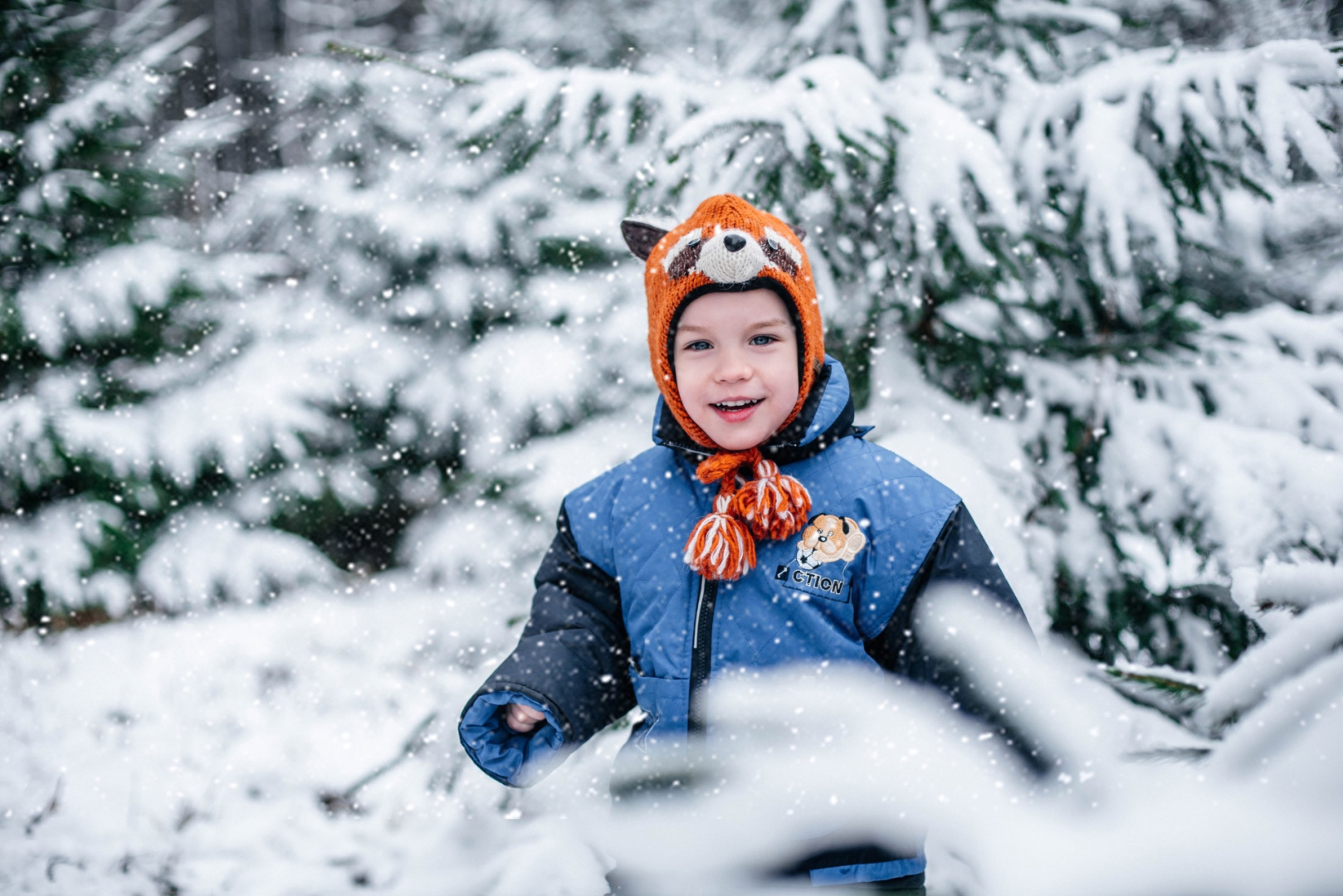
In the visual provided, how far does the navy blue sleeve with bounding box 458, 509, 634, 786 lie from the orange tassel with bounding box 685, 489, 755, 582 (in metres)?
0.29

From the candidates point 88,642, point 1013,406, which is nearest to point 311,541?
point 88,642

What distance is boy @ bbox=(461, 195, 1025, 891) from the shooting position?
126 cm

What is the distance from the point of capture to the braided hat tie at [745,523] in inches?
48.6

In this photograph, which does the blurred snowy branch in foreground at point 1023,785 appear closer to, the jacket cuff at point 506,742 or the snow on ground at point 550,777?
the snow on ground at point 550,777

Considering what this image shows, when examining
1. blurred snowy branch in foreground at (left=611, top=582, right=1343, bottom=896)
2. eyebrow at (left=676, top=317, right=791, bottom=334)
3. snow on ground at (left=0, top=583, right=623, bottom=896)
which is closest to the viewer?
blurred snowy branch in foreground at (left=611, top=582, right=1343, bottom=896)

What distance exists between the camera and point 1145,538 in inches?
86.3

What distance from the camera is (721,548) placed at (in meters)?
1.23

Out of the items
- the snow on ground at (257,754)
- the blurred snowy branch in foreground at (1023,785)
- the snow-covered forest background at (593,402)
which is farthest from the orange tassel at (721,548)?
the snow on ground at (257,754)

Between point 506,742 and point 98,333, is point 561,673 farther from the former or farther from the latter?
point 98,333

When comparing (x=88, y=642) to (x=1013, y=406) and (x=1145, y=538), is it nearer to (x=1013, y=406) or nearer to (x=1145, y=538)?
(x=1013, y=406)

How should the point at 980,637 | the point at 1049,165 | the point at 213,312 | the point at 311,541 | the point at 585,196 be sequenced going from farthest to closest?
1. the point at 311,541
2. the point at 213,312
3. the point at 585,196
4. the point at 1049,165
5. the point at 980,637

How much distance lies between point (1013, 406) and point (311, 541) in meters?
3.30

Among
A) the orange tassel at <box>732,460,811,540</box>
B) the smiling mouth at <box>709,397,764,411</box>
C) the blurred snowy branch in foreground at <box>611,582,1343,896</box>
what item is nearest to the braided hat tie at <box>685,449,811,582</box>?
the orange tassel at <box>732,460,811,540</box>

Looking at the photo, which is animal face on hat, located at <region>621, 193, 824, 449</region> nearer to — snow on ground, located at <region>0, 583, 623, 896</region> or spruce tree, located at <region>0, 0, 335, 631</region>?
snow on ground, located at <region>0, 583, 623, 896</region>
